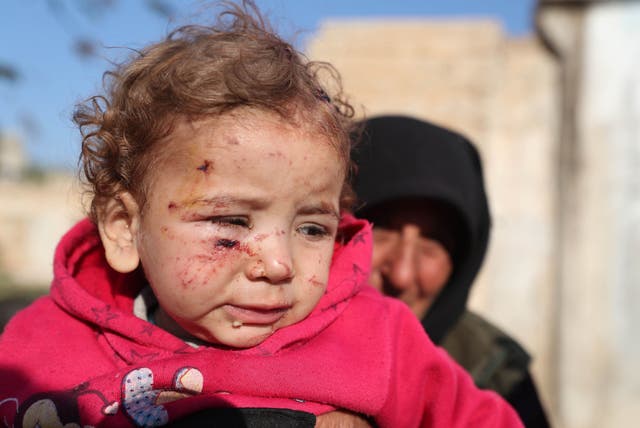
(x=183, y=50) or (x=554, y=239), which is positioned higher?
(x=183, y=50)

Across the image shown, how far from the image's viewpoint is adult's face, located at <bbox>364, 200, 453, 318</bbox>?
300cm

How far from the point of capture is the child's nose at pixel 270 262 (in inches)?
68.9

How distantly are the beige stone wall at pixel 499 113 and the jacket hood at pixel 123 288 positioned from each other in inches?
195

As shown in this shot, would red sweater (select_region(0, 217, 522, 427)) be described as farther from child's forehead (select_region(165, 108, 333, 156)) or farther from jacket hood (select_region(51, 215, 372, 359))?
child's forehead (select_region(165, 108, 333, 156))

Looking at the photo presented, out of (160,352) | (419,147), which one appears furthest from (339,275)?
(419,147)

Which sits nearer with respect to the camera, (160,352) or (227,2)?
(160,352)

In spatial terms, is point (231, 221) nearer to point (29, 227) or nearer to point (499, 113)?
point (499, 113)

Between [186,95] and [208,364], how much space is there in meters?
0.65

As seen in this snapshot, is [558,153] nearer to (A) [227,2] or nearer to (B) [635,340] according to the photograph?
(B) [635,340]

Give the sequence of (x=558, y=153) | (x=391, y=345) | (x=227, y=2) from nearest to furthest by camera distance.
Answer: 1. (x=391, y=345)
2. (x=227, y=2)
3. (x=558, y=153)

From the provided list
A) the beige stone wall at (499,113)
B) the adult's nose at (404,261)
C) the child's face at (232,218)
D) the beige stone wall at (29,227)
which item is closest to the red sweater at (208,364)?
the child's face at (232,218)

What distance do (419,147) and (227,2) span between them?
3.85 feet

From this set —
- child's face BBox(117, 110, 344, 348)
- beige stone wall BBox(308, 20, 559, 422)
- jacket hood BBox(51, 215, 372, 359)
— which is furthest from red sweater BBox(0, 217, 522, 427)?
beige stone wall BBox(308, 20, 559, 422)

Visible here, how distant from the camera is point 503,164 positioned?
7445 millimetres
